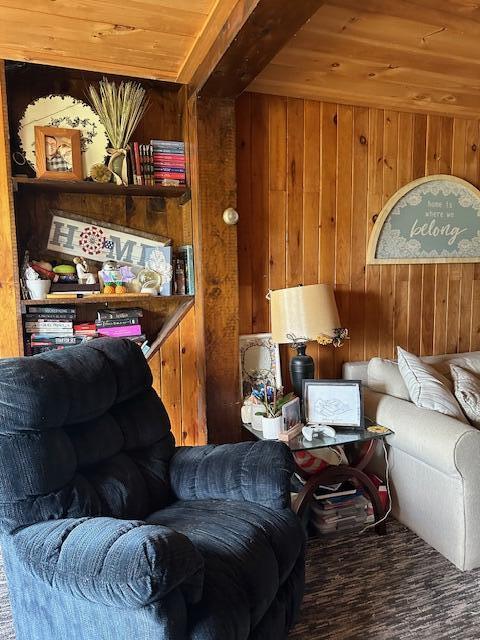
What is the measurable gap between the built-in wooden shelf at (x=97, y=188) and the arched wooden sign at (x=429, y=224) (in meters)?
1.22

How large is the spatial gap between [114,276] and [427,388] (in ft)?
5.34

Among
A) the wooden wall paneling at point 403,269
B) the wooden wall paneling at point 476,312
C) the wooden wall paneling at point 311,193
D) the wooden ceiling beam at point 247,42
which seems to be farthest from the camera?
the wooden wall paneling at point 476,312

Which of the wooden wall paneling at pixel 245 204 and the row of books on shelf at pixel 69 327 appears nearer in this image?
the row of books on shelf at pixel 69 327

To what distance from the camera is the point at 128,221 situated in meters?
2.42

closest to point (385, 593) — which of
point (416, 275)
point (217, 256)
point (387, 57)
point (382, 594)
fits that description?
point (382, 594)

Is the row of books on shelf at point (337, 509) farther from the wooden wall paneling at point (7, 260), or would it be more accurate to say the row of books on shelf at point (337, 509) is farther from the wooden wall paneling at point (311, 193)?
the wooden wall paneling at point (7, 260)

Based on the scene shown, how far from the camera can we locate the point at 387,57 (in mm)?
2121

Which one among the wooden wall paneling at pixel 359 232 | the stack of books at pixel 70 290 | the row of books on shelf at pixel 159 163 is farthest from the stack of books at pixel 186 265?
the wooden wall paneling at pixel 359 232

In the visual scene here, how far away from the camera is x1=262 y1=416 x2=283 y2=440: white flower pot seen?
210 cm

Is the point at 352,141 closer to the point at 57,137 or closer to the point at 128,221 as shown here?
the point at 128,221

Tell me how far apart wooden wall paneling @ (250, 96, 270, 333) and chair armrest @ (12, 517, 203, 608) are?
1562 millimetres

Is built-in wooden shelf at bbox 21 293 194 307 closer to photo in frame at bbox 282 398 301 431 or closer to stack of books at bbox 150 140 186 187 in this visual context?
stack of books at bbox 150 140 186 187

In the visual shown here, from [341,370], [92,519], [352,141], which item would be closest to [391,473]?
[341,370]

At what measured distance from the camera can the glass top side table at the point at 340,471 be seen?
200 centimetres
